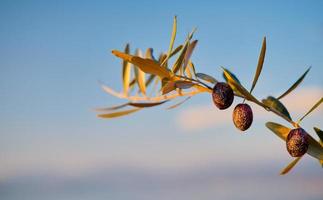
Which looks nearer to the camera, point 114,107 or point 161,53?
point 114,107

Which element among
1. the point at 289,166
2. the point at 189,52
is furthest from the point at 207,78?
the point at 289,166

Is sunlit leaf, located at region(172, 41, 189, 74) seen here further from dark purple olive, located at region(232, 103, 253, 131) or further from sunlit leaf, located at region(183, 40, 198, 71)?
dark purple olive, located at region(232, 103, 253, 131)

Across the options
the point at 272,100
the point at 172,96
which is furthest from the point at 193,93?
the point at 272,100

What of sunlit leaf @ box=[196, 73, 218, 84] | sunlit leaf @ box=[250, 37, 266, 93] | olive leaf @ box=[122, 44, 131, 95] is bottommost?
sunlit leaf @ box=[250, 37, 266, 93]

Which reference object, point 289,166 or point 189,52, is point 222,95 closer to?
point 189,52

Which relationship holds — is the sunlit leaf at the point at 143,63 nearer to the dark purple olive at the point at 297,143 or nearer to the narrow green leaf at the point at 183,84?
the narrow green leaf at the point at 183,84

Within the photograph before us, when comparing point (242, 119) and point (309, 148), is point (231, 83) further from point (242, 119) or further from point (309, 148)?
point (309, 148)
